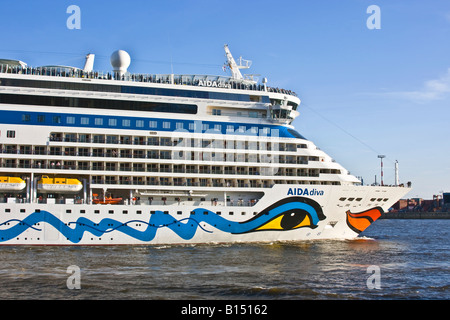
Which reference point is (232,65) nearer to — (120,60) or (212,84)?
(212,84)

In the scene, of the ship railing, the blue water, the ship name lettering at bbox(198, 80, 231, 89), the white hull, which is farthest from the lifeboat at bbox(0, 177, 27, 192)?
the ship name lettering at bbox(198, 80, 231, 89)

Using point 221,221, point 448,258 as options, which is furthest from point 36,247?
point 448,258

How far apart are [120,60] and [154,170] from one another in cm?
1023

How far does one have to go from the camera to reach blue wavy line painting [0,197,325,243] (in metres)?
29.0

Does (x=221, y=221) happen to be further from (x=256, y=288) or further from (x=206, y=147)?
(x=256, y=288)

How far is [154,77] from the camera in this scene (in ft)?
117

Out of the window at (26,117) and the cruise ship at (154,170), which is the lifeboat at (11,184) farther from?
the window at (26,117)

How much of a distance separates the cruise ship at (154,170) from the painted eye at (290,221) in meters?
0.07

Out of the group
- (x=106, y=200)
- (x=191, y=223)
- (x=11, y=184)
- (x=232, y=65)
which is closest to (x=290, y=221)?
(x=191, y=223)

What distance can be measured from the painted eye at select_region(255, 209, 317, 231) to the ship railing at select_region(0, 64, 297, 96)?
10.8 meters

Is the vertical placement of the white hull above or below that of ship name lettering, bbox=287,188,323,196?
below

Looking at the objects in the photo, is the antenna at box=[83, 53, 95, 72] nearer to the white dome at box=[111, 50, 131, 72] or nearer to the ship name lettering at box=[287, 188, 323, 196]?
the white dome at box=[111, 50, 131, 72]
